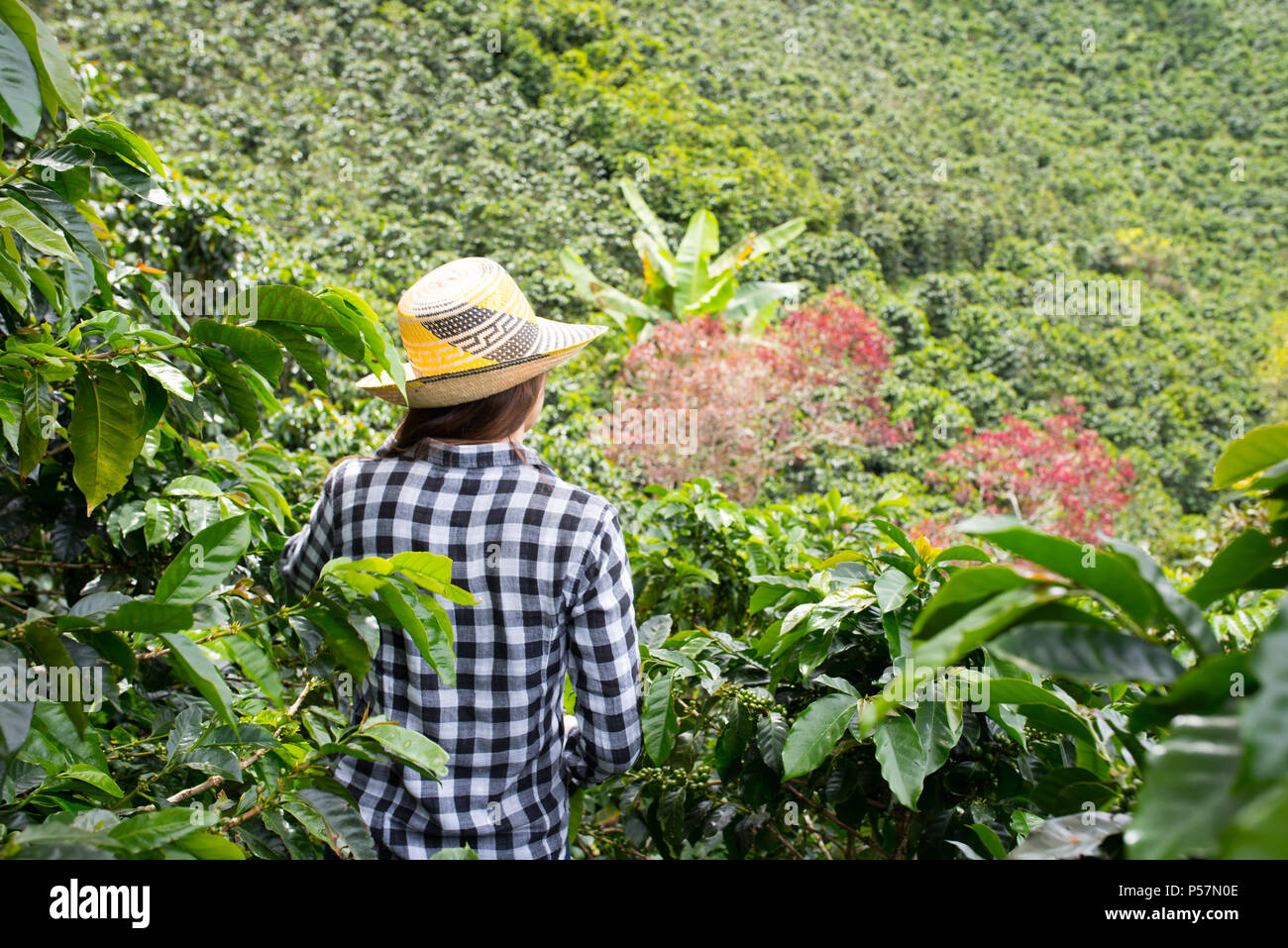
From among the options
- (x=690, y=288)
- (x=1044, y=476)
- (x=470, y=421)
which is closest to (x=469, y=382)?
(x=470, y=421)

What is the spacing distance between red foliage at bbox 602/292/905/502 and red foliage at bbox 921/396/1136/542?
0.77 meters

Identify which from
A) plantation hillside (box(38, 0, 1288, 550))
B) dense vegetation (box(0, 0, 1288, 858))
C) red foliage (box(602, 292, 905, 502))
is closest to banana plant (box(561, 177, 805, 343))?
dense vegetation (box(0, 0, 1288, 858))

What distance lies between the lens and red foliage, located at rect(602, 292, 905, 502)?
569 cm

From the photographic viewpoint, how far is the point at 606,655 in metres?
1.01

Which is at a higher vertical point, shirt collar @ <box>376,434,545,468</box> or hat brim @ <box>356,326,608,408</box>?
hat brim @ <box>356,326,608,408</box>

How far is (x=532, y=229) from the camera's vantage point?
7723 millimetres

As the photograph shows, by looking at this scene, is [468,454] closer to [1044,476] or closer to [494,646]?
[494,646]

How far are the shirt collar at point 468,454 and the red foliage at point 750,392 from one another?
444cm

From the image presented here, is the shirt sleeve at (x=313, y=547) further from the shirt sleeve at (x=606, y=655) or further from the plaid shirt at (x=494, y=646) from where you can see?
the shirt sleeve at (x=606, y=655)

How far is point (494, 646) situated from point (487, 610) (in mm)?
45

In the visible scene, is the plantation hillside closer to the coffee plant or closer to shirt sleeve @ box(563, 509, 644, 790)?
the coffee plant

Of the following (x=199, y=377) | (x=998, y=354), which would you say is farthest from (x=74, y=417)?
(x=998, y=354)

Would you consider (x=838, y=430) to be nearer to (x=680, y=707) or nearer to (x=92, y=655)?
(x=680, y=707)

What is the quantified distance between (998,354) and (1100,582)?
935 cm
